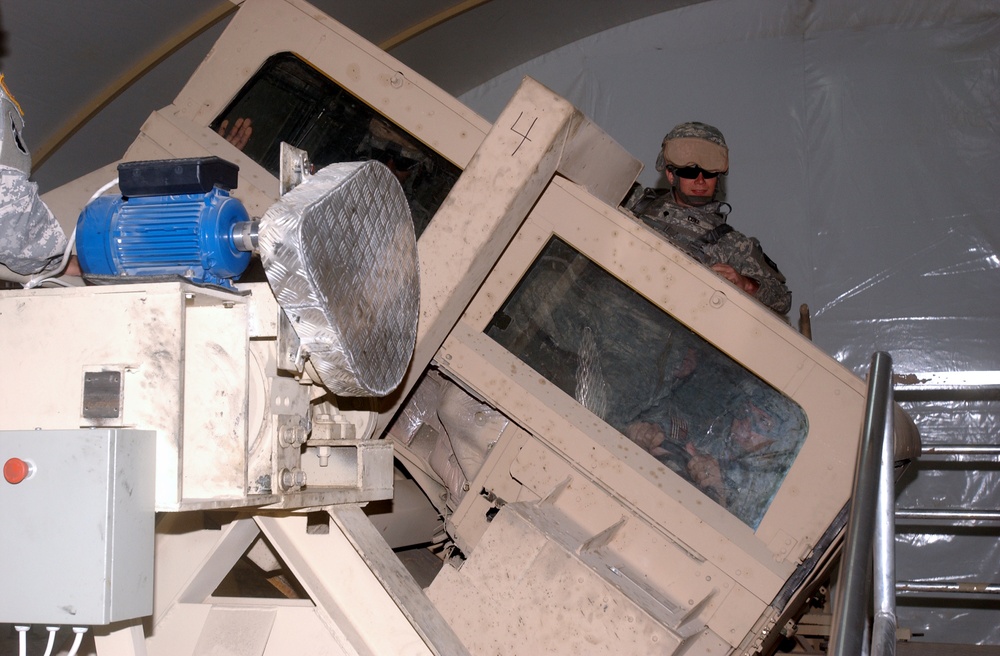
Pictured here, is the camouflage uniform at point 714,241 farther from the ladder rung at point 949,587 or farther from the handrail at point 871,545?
the handrail at point 871,545

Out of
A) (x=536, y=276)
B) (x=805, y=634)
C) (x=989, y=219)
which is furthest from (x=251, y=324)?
(x=989, y=219)

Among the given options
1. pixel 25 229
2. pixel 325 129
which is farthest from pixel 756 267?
pixel 25 229

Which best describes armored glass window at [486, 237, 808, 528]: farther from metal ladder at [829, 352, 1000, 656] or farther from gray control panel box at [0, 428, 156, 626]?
gray control panel box at [0, 428, 156, 626]

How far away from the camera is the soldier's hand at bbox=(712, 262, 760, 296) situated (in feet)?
7.95

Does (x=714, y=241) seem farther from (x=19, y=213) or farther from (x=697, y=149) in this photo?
(x=19, y=213)

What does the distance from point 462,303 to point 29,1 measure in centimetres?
149

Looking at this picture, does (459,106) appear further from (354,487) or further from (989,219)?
(989,219)

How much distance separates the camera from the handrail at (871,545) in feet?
3.54

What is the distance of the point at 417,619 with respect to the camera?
1608 millimetres

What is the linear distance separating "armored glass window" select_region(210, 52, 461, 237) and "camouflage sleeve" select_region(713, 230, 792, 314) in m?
0.96

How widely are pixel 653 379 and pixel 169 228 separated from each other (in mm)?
1256

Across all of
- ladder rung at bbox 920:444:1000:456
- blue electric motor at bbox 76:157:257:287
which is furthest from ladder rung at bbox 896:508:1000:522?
blue electric motor at bbox 76:157:257:287

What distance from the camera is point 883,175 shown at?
381 cm

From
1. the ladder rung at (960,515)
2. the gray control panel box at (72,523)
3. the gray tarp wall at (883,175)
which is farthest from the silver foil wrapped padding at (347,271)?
the gray tarp wall at (883,175)
